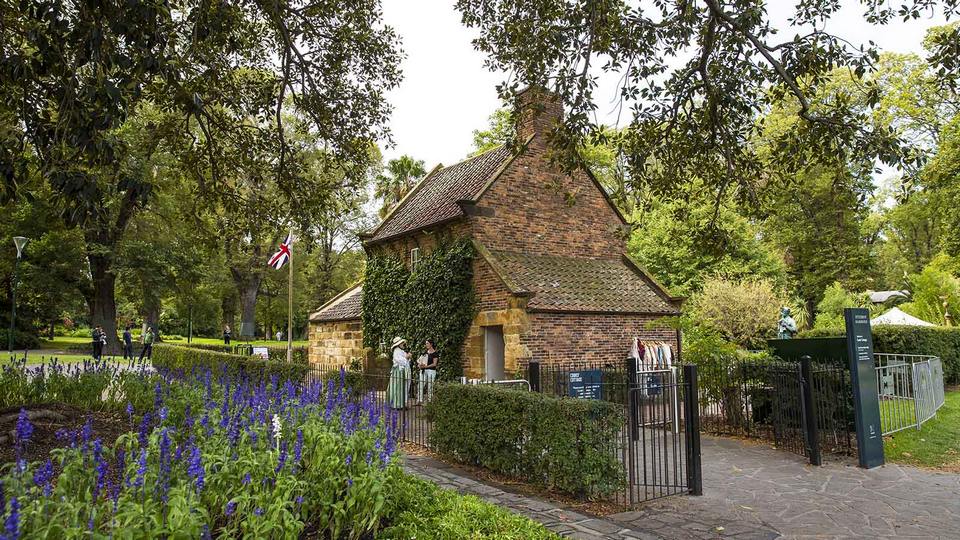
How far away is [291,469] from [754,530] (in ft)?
15.3

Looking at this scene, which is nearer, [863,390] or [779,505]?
[779,505]

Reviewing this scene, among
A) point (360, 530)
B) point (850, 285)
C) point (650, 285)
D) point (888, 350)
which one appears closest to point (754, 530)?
point (360, 530)

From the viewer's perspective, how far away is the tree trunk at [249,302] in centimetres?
4334

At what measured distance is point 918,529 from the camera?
239 inches

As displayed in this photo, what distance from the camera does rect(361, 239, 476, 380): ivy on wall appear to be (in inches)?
652

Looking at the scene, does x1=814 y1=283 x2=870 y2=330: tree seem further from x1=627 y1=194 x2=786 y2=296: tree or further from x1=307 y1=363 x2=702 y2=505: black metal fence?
x1=307 y1=363 x2=702 y2=505: black metal fence

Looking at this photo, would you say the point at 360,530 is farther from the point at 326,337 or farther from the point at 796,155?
the point at 326,337

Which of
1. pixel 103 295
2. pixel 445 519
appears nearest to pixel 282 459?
pixel 445 519

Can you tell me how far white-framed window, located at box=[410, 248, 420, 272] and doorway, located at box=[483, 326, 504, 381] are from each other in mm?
3711

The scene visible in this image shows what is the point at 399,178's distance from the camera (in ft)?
133

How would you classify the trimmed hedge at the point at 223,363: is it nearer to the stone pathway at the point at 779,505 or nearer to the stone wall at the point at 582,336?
the stone wall at the point at 582,336

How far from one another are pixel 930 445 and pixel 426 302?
40.7ft

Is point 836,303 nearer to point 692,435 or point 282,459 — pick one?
point 692,435

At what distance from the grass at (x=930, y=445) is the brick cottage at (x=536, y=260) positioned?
5.90m
